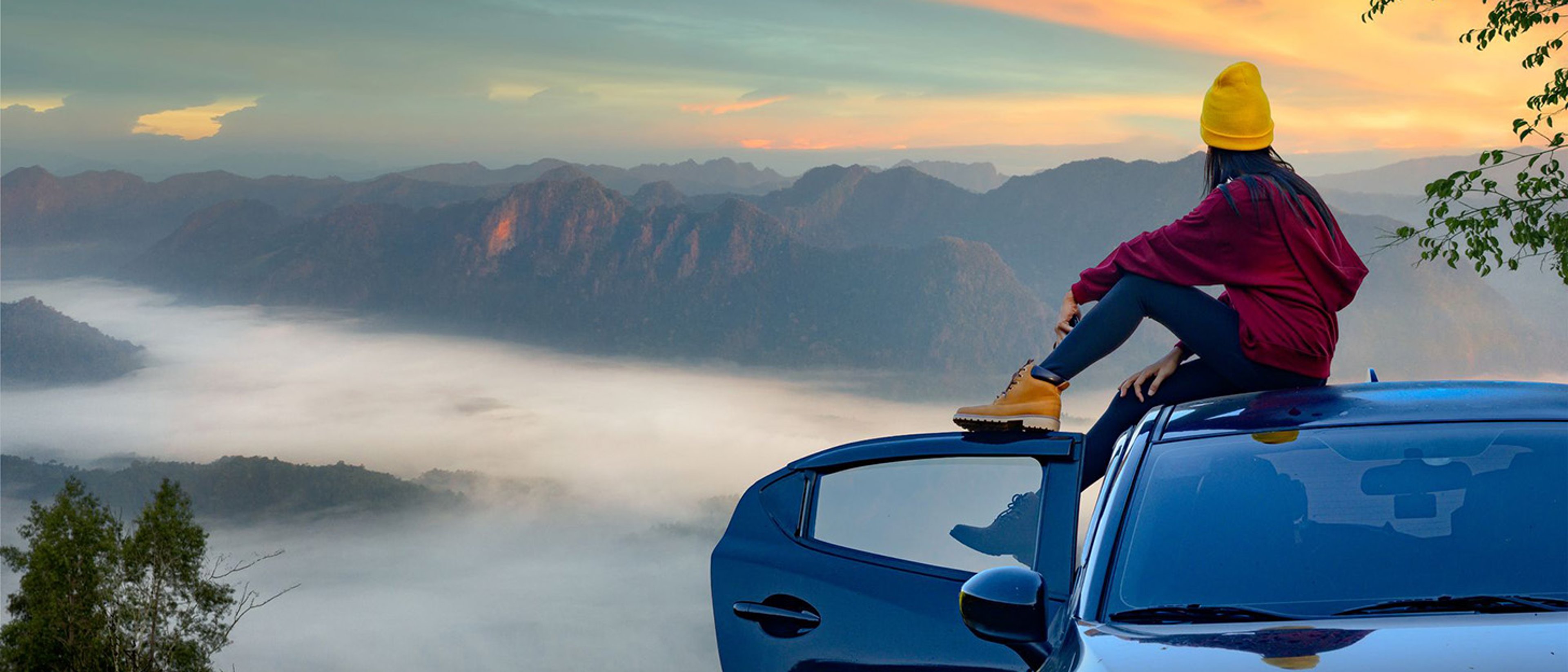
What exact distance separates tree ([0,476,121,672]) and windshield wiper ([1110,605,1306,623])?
3135 inches

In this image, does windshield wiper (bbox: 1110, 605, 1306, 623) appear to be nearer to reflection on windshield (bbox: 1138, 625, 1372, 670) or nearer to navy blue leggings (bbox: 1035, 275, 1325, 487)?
reflection on windshield (bbox: 1138, 625, 1372, 670)

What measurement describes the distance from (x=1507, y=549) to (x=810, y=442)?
18311 cm

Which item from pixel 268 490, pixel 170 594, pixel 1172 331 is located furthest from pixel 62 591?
pixel 268 490

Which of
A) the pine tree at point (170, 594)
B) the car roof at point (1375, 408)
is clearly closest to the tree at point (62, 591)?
the pine tree at point (170, 594)

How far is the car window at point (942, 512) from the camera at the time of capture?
11.7 ft

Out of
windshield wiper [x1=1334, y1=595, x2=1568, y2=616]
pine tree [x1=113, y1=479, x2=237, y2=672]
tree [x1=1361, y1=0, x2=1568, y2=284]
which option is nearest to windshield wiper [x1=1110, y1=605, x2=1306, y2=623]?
windshield wiper [x1=1334, y1=595, x2=1568, y2=616]

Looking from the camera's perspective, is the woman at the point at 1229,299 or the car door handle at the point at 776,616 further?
the woman at the point at 1229,299

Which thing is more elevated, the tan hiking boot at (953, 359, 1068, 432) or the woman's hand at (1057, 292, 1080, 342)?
the woman's hand at (1057, 292, 1080, 342)

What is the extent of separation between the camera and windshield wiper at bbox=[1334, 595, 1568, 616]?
2.61 m

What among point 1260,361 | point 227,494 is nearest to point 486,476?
point 227,494

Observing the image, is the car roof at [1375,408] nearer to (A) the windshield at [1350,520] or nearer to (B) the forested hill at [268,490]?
(A) the windshield at [1350,520]

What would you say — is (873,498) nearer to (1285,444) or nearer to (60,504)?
(1285,444)

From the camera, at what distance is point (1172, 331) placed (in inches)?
167

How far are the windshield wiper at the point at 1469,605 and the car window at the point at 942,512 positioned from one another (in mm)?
943
